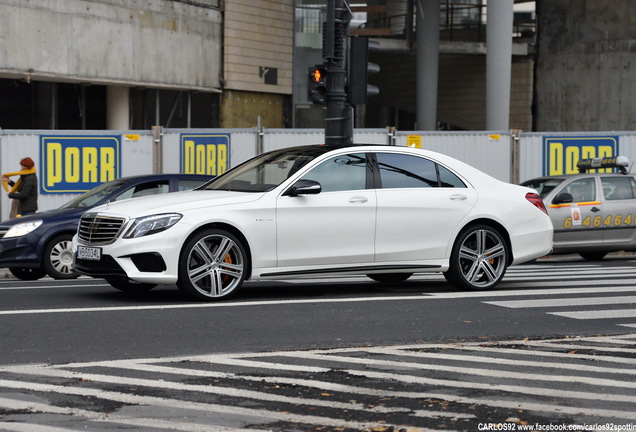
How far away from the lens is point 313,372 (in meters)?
7.25

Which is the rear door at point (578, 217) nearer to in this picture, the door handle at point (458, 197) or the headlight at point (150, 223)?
the door handle at point (458, 197)

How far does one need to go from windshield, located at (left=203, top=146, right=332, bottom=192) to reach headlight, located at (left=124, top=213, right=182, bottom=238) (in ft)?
3.34

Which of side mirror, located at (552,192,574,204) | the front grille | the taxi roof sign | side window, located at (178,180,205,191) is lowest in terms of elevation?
the front grille

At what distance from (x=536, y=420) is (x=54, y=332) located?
4.33 m

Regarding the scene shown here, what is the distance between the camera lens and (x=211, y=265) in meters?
10.8

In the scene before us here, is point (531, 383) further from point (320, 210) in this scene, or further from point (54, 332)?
point (320, 210)

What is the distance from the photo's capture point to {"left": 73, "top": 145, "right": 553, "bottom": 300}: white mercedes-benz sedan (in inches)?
418

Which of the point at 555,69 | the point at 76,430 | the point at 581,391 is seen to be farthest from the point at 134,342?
the point at 555,69

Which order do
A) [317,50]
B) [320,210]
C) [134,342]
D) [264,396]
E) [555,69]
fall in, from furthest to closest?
[555,69]
[317,50]
[320,210]
[134,342]
[264,396]

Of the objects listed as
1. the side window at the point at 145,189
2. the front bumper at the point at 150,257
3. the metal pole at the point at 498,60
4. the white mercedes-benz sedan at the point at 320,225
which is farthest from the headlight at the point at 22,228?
the metal pole at the point at 498,60

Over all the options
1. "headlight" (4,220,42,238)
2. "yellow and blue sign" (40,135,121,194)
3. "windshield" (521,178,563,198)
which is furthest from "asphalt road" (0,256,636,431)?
"yellow and blue sign" (40,135,121,194)

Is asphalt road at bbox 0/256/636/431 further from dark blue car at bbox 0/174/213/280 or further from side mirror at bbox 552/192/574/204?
side mirror at bbox 552/192/574/204

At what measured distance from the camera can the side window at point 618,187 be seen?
64.2 feet

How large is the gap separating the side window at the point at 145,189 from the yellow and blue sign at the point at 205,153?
700 cm
